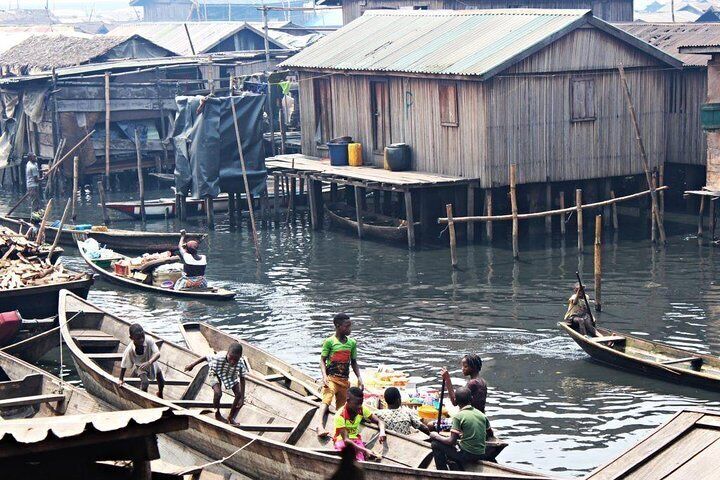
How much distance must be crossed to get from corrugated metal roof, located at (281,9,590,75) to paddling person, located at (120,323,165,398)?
1414 cm

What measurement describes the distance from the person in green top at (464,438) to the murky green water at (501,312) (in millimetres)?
3183

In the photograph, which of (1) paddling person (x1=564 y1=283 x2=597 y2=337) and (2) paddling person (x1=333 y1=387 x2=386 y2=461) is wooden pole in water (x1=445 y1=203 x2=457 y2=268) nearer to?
(1) paddling person (x1=564 y1=283 x2=597 y2=337)

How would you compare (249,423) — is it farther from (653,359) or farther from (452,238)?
(452,238)

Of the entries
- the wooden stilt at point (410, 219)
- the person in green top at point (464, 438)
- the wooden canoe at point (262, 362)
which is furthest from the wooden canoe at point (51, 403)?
the wooden stilt at point (410, 219)

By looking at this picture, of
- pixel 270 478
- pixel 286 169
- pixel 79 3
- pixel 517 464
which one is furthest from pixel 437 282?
pixel 79 3

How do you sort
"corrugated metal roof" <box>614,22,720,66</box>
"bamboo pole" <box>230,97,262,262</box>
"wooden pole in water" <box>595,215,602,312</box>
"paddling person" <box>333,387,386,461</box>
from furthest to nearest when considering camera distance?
"corrugated metal roof" <box>614,22,720,66</box>, "bamboo pole" <box>230,97,262,262</box>, "wooden pole in water" <box>595,215,602,312</box>, "paddling person" <box>333,387,386,461</box>

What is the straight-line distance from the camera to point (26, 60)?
49625 mm

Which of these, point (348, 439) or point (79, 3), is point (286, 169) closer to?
point (348, 439)

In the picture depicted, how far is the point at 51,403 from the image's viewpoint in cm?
1568

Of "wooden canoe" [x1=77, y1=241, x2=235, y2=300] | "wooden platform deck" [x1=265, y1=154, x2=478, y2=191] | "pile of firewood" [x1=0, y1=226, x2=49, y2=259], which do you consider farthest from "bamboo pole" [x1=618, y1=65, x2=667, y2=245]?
"pile of firewood" [x1=0, y1=226, x2=49, y2=259]

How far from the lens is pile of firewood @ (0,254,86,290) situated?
21.8 meters

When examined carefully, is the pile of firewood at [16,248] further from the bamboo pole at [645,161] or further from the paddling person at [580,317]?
the bamboo pole at [645,161]

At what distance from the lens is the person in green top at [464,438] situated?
40.9 ft

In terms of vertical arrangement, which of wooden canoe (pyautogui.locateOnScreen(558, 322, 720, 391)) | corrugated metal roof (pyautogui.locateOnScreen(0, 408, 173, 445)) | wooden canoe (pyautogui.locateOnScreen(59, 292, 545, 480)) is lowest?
wooden canoe (pyautogui.locateOnScreen(558, 322, 720, 391))
